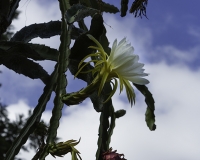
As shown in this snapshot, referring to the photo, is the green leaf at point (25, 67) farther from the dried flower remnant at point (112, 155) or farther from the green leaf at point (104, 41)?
the dried flower remnant at point (112, 155)

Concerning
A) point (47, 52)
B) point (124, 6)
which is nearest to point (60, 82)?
point (47, 52)

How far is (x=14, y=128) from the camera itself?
6.57 m

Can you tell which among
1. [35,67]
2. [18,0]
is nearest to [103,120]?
[35,67]

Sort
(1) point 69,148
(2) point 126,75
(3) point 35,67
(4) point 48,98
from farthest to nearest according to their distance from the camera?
(3) point 35,67, (4) point 48,98, (2) point 126,75, (1) point 69,148

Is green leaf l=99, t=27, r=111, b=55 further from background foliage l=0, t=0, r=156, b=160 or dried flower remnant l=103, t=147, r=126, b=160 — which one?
dried flower remnant l=103, t=147, r=126, b=160

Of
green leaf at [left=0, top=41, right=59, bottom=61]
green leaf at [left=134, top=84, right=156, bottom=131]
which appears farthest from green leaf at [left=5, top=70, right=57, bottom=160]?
green leaf at [left=134, top=84, right=156, bottom=131]

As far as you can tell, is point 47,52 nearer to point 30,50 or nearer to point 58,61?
point 30,50

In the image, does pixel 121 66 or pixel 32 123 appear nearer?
pixel 121 66

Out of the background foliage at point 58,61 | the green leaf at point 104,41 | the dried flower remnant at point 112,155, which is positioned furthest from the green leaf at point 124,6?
the dried flower remnant at point 112,155

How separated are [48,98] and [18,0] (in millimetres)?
330

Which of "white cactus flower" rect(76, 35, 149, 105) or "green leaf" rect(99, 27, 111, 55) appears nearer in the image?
"white cactus flower" rect(76, 35, 149, 105)

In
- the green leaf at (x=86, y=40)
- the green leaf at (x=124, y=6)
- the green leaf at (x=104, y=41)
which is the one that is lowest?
the green leaf at (x=86, y=40)

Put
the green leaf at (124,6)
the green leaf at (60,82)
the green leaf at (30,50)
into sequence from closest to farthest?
the green leaf at (60,82), the green leaf at (30,50), the green leaf at (124,6)

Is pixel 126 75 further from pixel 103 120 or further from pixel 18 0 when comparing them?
pixel 18 0
